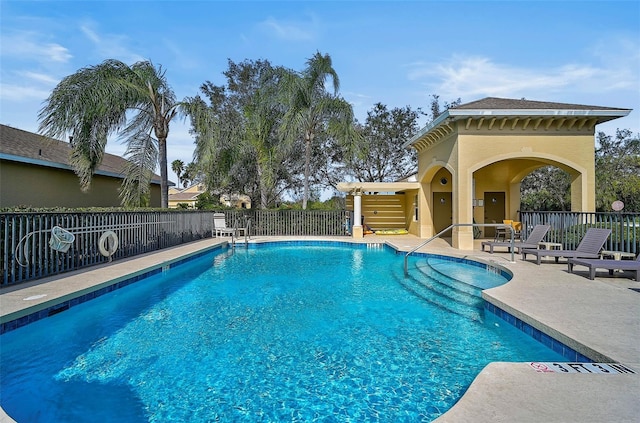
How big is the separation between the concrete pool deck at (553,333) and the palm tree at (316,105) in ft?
34.3

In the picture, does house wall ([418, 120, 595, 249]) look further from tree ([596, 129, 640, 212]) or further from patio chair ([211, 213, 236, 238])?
tree ([596, 129, 640, 212])

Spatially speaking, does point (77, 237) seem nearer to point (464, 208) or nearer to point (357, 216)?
point (464, 208)

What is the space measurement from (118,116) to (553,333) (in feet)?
45.6

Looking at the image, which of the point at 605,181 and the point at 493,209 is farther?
the point at 605,181

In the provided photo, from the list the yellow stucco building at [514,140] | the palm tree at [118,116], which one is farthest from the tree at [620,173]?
the palm tree at [118,116]

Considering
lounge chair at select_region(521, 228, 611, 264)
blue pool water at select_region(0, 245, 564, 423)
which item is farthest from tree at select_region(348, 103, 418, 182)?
blue pool water at select_region(0, 245, 564, 423)

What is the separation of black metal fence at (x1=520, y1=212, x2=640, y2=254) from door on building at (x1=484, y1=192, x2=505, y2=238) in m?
4.66

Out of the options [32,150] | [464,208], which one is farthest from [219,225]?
[464,208]

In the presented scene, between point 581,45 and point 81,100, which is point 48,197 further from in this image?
point 581,45

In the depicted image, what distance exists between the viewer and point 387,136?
28625mm

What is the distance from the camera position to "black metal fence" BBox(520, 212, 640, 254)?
30.2 ft

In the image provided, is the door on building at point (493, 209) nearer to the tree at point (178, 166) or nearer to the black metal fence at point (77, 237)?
the black metal fence at point (77, 237)

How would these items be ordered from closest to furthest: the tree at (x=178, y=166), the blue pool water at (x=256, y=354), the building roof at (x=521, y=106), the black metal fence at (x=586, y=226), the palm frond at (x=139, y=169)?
the blue pool water at (x=256, y=354)
the black metal fence at (x=586, y=226)
the building roof at (x=521, y=106)
the palm frond at (x=139, y=169)
the tree at (x=178, y=166)

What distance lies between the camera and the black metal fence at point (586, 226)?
363 inches
